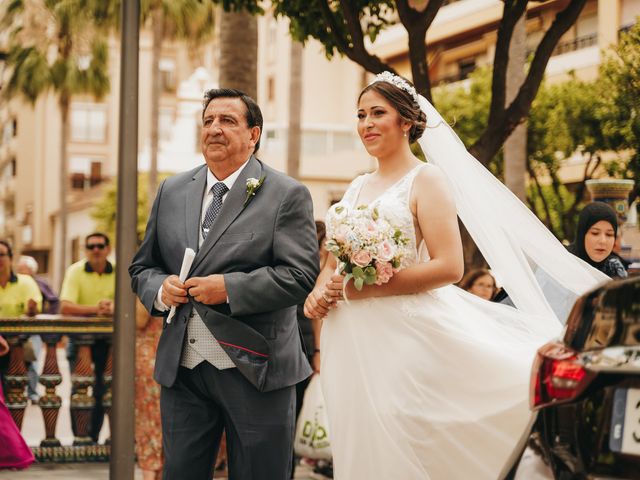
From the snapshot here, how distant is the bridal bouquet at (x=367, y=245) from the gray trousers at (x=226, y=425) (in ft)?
2.10

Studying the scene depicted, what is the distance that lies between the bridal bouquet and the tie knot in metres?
0.52

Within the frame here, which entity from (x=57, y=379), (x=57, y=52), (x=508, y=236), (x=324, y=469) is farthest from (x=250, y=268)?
(x=57, y=52)

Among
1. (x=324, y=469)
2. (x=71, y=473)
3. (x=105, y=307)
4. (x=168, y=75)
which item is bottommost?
(x=71, y=473)

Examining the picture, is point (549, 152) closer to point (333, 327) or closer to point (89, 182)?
point (333, 327)

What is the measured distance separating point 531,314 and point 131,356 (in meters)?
1.99

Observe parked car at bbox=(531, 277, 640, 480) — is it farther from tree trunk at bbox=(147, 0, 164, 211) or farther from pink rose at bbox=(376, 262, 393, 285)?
tree trunk at bbox=(147, 0, 164, 211)

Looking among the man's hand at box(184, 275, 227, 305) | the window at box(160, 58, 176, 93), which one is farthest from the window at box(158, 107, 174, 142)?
the man's hand at box(184, 275, 227, 305)

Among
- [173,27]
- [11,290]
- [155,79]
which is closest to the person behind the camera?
[11,290]

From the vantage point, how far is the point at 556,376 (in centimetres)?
369

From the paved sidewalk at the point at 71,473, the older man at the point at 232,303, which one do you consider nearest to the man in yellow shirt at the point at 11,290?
the paved sidewalk at the point at 71,473

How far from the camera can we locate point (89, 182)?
68.9 m

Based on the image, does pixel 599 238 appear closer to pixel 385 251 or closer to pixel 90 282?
pixel 385 251

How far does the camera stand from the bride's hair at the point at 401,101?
557 centimetres

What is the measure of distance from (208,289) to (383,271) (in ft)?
2.62
